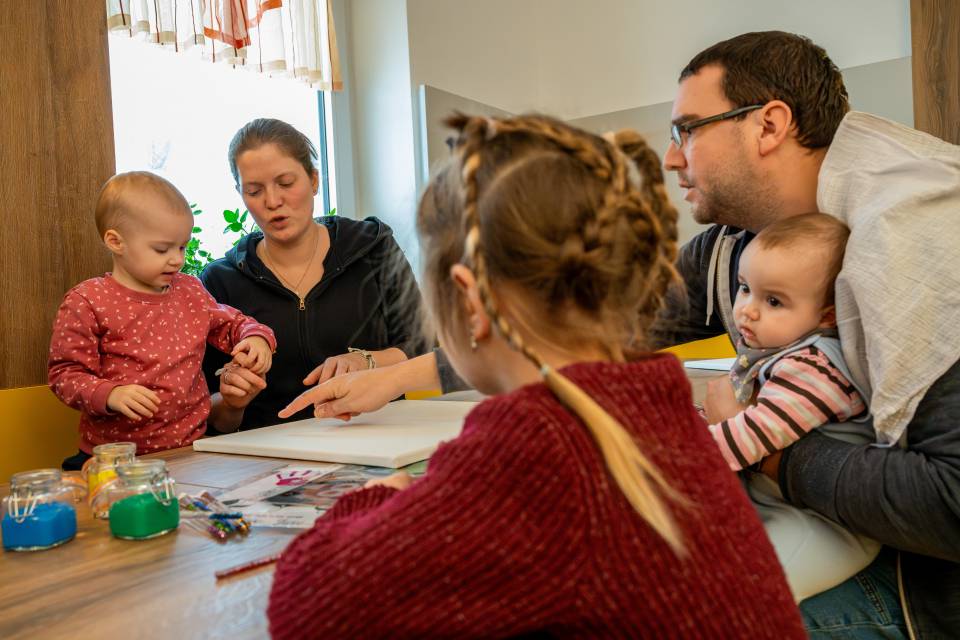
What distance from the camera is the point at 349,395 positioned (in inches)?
55.6

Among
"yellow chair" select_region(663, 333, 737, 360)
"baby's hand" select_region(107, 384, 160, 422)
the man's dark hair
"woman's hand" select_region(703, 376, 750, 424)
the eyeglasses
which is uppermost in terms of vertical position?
the man's dark hair

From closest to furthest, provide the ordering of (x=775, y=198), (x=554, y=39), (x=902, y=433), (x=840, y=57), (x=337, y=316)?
(x=902, y=433) → (x=775, y=198) → (x=337, y=316) → (x=840, y=57) → (x=554, y=39)

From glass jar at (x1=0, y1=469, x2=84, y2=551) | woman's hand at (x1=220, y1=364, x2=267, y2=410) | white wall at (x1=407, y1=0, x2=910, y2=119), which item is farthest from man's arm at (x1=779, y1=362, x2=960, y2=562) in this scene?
white wall at (x1=407, y1=0, x2=910, y2=119)

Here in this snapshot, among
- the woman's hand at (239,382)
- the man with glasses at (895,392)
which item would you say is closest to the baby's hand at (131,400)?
the woman's hand at (239,382)

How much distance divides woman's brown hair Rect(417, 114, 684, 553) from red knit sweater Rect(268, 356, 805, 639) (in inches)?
3.0

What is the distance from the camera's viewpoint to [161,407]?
5.47 ft

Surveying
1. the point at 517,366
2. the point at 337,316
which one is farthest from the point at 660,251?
the point at 337,316

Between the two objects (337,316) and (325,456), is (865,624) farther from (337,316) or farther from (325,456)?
(337,316)

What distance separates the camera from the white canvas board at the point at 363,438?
1165mm

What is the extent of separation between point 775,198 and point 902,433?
619 mm

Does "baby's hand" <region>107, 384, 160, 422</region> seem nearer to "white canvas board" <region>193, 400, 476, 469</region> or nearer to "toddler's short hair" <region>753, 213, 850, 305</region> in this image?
"white canvas board" <region>193, 400, 476, 469</region>

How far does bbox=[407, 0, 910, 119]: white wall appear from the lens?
10.8 ft

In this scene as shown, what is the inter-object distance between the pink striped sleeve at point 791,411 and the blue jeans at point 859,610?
20cm

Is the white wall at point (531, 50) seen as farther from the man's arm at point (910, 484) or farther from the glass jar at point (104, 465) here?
the man's arm at point (910, 484)
